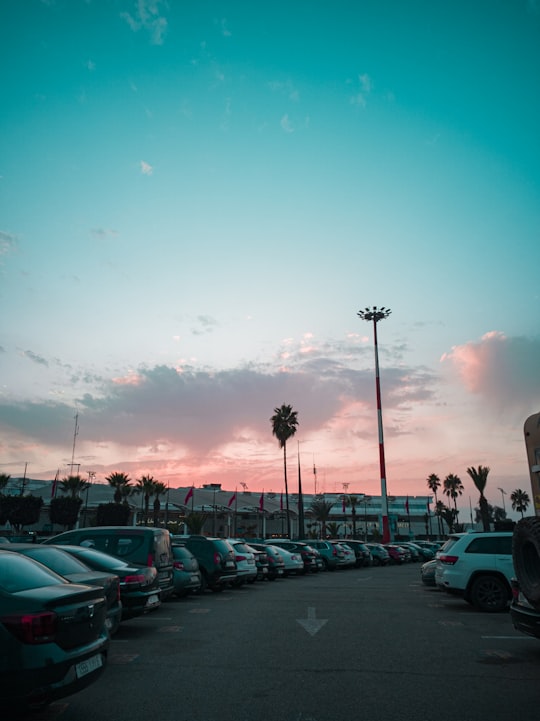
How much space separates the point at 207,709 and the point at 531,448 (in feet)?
18.5

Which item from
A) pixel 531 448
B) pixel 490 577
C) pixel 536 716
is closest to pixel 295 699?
pixel 536 716

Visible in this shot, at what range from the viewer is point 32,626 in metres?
4.47

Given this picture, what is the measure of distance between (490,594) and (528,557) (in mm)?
5495

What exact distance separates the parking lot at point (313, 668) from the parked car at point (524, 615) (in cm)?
49

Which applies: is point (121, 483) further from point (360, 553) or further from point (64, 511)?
point (360, 553)

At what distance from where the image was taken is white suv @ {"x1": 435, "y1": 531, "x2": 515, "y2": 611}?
11.9 m

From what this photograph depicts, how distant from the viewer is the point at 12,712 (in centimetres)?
432

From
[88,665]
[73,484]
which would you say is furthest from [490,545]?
[73,484]

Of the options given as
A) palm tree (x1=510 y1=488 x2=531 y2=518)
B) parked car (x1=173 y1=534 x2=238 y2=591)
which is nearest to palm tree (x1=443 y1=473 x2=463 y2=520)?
palm tree (x1=510 y1=488 x2=531 y2=518)

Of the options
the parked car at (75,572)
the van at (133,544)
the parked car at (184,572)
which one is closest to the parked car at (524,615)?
the parked car at (75,572)

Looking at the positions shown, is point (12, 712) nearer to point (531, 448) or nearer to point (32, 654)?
point (32, 654)

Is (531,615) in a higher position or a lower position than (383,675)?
higher

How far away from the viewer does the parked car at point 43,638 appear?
4.31 metres

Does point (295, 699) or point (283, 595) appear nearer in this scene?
point (295, 699)
